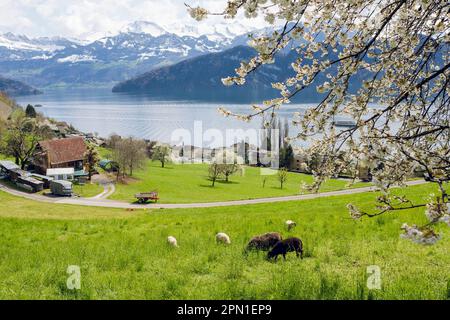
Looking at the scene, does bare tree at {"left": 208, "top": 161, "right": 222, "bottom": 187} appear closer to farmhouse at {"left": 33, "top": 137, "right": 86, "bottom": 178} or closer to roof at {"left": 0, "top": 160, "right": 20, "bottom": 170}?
farmhouse at {"left": 33, "top": 137, "right": 86, "bottom": 178}

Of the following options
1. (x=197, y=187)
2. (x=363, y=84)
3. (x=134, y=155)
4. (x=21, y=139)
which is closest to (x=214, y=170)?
(x=197, y=187)

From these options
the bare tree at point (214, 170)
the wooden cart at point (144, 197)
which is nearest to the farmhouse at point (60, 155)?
the wooden cart at point (144, 197)

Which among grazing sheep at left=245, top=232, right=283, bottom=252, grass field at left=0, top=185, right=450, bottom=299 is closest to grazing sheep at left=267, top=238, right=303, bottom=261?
grass field at left=0, top=185, right=450, bottom=299

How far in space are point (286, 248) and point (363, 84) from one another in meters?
4.74

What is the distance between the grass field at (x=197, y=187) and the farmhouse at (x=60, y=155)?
40.9ft

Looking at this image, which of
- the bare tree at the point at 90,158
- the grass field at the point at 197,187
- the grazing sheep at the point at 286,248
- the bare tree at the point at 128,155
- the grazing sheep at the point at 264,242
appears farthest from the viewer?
the bare tree at the point at 128,155

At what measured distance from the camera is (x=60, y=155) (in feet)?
275

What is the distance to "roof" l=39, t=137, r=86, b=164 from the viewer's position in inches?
3243

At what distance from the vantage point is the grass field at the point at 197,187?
73.1m

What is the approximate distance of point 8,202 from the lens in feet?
180

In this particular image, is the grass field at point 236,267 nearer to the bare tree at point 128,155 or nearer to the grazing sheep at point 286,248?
the grazing sheep at point 286,248

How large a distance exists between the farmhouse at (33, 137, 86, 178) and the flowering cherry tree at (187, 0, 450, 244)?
254ft
